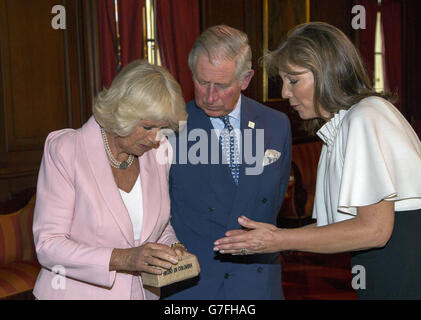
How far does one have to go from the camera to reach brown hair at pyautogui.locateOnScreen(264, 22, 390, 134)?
6.49 ft

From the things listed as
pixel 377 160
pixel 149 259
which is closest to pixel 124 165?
pixel 149 259

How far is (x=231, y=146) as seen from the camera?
2535 mm

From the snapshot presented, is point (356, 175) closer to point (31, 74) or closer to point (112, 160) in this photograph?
point (112, 160)

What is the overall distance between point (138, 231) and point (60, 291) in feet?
1.26

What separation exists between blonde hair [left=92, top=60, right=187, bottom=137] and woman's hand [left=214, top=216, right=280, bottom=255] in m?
0.56

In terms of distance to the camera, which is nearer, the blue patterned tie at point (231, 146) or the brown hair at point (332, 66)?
the brown hair at point (332, 66)

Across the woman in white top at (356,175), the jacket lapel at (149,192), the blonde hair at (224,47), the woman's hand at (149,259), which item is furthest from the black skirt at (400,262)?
the blonde hair at (224,47)

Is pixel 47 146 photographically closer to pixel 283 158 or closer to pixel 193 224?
pixel 193 224

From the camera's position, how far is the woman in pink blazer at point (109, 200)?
2047 mm

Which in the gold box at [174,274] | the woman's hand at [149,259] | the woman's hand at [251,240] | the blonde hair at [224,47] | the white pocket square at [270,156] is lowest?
the gold box at [174,274]

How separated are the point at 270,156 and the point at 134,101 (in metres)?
0.75

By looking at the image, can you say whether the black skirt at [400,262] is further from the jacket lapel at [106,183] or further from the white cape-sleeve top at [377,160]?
the jacket lapel at [106,183]

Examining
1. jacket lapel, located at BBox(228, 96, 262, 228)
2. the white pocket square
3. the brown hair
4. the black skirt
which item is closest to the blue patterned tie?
jacket lapel, located at BBox(228, 96, 262, 228)

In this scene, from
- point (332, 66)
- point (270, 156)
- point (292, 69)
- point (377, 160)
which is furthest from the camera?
point (270, 156)
